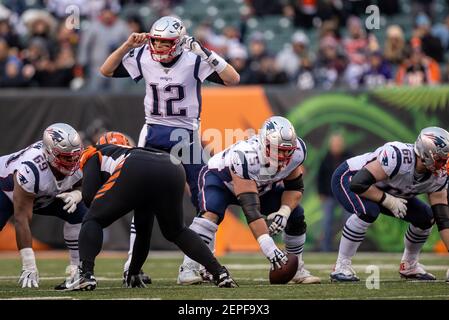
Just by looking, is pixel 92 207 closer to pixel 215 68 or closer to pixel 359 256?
pixel 215 68

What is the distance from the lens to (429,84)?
14.8 metres

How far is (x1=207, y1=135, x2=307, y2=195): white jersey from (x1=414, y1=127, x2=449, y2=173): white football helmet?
1.00 meters

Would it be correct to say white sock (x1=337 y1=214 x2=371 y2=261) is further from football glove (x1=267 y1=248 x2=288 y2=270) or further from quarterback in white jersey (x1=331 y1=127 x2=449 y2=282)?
football glove (x1=267 y1=248 x2=288 y2=270)

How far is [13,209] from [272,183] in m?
2.30

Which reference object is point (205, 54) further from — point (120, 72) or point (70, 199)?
point (70, 199)

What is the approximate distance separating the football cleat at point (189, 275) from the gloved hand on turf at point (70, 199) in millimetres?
1077

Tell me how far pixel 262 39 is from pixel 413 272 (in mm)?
8324

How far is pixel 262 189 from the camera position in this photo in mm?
8867

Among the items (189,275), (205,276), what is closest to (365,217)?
(205,276)

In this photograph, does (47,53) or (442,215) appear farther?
(47,53)

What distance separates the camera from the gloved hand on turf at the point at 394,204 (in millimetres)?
8750

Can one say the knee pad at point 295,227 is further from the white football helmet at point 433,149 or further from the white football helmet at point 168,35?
the white football helmet at point 168,35

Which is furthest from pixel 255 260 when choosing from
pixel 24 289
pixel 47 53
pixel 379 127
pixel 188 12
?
pixel 188 12

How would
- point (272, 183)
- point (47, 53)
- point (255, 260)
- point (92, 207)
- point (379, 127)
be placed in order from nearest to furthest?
point (92, 207) → point (272, 183) → point (255, 260) → point (379, 127) → point (47, 53)
